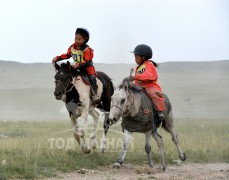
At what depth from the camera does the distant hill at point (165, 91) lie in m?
47.1

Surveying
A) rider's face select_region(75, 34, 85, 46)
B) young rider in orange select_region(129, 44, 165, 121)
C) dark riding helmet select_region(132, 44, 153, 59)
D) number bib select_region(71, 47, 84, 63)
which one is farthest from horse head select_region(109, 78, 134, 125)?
rider's face select_region(75, 34, 85, 46)

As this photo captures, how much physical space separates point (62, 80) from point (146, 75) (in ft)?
6.62

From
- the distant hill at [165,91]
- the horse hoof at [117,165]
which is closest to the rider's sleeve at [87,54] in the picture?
the horse hoof at [117,165]

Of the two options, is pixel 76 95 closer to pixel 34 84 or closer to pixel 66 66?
pixel 66 66

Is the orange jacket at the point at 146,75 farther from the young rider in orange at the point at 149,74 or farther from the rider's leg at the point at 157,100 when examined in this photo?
the rider's leg at the point at 157,100

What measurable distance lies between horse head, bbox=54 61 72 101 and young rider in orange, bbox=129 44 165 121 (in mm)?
1646

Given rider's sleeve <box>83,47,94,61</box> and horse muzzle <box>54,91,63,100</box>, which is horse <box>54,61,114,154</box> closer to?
horse muzzle <box>54,91,63,100</box>

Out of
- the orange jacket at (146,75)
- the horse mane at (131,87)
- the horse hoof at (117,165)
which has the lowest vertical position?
the horse hoof at (117,165)

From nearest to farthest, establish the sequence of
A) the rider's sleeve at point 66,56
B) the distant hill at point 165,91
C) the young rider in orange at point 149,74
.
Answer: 1. the young rider in orange at point 149,74
2. the rider's sleeve at point 66,56
3. the distant hill at point 165,91

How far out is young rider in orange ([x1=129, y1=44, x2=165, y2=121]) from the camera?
34.6ft

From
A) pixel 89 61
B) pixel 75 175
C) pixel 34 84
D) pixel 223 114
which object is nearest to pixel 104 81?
pixel 89 61

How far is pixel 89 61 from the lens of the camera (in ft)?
38.8

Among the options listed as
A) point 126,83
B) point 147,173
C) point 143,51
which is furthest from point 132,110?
point 143,51

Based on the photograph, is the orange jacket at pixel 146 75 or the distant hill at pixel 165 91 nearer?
the orange jacket at pixel 146 75
